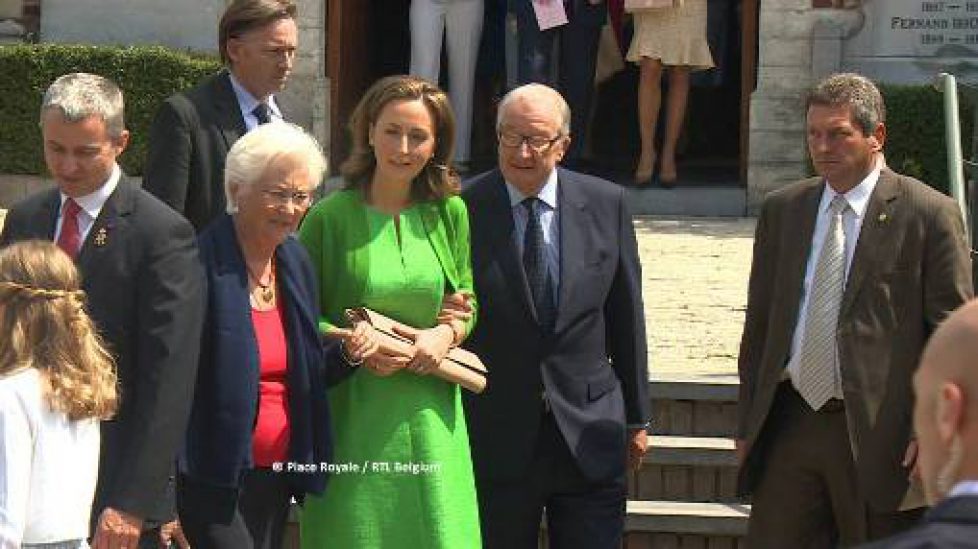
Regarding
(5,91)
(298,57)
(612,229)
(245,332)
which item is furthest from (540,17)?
(245,332)

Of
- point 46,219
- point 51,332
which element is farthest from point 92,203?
point 51,332

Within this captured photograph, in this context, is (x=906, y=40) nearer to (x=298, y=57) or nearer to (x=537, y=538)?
(x=298, y=57)

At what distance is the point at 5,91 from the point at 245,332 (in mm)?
8353

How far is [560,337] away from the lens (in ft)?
21.8

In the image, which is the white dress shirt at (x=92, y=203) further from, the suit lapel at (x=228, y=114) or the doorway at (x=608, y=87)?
the doorway at (x=608, y=87)

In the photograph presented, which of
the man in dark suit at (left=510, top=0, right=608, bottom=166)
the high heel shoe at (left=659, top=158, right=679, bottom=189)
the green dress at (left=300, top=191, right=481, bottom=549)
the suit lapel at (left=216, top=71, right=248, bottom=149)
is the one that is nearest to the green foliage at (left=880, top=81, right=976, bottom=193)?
the high heel shoe at (left=659, top=158, right=679, bottom=189)

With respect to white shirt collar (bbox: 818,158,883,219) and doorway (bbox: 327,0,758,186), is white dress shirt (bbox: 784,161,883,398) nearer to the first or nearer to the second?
white shirt collar (bbox: 818,158,883,219)

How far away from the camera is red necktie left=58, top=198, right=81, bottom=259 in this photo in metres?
5.85

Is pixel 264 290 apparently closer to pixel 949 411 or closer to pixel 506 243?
pixel 506 243

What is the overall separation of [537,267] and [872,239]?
96 cm

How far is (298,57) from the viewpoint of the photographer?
14414 mm

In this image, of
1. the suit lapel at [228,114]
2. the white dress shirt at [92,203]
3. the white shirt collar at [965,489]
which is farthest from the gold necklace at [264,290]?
the white shirt collar at [965,489]

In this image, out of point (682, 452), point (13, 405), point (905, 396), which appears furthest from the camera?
point (682, 452)

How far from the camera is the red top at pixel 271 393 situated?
5992mm
